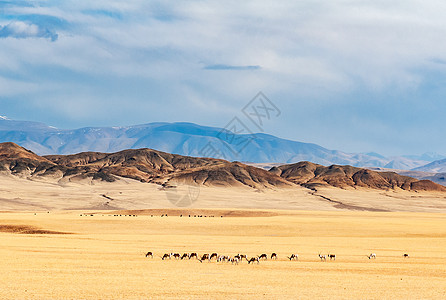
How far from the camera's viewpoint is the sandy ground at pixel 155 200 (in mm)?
152875

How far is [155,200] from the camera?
166 m

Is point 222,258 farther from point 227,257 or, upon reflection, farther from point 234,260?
point 234,260

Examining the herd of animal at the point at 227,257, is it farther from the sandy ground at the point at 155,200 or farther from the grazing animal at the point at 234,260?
the sandy ground at the point at 155,200

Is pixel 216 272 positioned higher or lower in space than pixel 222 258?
higher

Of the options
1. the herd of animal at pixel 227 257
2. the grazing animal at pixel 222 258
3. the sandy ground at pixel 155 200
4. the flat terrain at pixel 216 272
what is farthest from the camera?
the sandy ground at pixel 155 200

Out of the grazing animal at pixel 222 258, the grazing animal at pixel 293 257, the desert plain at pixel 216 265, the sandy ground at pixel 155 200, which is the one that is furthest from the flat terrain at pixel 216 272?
the sandy ground at pixel 155 200

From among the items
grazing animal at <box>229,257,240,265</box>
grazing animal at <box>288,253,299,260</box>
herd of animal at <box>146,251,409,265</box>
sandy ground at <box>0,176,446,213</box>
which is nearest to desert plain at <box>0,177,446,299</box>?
herd of animal at <box>146,251,409,265</box>

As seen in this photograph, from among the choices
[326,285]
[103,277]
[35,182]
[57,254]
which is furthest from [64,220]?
[35,182]

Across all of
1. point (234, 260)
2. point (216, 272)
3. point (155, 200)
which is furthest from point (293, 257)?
point (155, 200)

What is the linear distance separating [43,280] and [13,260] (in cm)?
1049

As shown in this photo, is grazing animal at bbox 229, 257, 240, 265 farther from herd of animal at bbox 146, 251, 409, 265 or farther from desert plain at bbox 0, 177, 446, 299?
desert plain at bbox 0, 177, 446, 299

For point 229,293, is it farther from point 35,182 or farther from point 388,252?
point 35,182

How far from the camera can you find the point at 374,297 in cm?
2502

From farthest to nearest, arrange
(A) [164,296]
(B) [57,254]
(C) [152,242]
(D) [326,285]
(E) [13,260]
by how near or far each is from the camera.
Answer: (C) [152,242] → (B) [57,254] → (E) [13,260] → (D) [326,285] → (A) [164,296]
